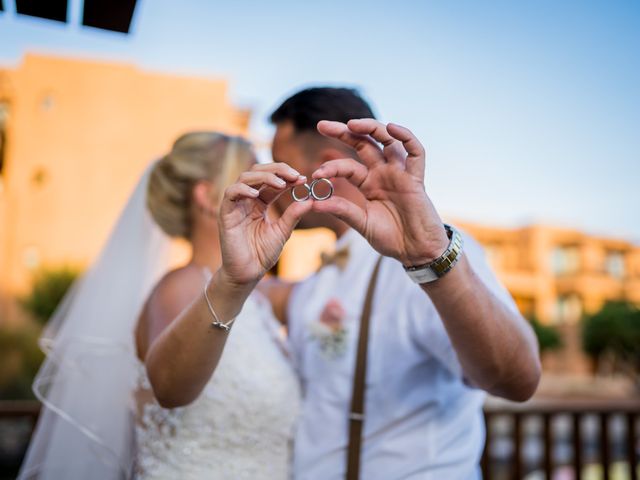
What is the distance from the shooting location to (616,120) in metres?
1.78

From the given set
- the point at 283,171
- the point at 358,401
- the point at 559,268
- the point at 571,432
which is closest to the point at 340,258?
the point at 358,401

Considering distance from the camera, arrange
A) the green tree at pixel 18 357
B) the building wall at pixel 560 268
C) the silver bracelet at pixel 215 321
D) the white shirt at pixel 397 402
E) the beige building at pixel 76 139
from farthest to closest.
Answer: the building wall at pixel 560 268 → the beige building at pixel 76 139 → the green tree at pixel 18 357 → the white shirt at pixel 397 402 → the silver bracelet at pixel 215 321

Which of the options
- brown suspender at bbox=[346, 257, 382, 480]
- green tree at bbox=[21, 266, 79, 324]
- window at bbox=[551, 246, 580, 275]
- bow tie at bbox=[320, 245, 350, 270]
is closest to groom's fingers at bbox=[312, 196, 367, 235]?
brown suspender at bbox=[346, 257, 382, 480]

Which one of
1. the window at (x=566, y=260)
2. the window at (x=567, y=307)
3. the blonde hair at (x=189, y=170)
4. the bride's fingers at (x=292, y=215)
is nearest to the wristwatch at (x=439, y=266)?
the bride's fingers at (x=292, y=215)

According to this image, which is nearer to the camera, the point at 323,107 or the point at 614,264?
the point at 323,107

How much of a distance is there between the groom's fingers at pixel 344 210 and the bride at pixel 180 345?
0.04 meters

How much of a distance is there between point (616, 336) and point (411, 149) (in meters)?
28.8

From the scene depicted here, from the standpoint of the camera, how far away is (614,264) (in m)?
39.8

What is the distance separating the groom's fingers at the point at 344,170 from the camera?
1.14 m

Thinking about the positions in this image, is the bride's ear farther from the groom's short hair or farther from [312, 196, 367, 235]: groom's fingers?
[312, 196, 367, 235]: groom's fingers

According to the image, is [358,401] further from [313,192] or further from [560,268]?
[560,268]

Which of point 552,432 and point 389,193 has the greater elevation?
point 389,193

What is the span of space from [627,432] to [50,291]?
15.8 metres

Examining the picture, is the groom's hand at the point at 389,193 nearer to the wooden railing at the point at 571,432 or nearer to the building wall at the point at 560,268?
the wooden railing at the point at 571,432
